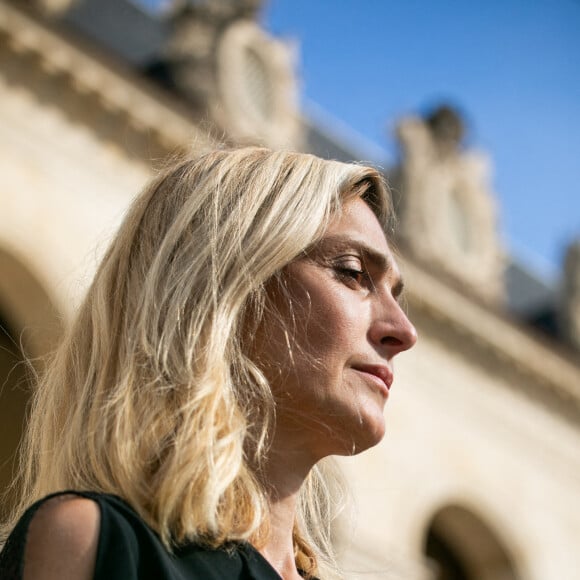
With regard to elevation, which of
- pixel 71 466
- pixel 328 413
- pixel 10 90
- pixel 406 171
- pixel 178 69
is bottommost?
pixel 71 466

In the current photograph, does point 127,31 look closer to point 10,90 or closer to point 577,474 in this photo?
point 10,90

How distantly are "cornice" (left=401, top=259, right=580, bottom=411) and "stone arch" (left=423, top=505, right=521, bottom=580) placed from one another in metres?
2.04

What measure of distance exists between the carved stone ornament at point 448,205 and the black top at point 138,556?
1227cm

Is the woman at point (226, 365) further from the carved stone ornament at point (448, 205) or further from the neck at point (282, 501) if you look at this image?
the carved stone ornament at point (448, 205)

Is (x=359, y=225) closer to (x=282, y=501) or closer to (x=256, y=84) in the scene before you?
(x=282, y=501)

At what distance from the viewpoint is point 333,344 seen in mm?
2242

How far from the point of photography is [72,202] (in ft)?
35.1

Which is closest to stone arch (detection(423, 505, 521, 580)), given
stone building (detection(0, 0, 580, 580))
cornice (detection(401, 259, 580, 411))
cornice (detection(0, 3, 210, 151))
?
stone building (detection(0, 0, 580, 580))

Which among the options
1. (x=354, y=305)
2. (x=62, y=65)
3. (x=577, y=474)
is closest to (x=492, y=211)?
(x=577, y=474)

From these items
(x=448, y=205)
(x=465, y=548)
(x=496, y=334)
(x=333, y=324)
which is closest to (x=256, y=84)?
(x=448, y=205)

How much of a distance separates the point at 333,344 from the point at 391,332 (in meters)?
0.13

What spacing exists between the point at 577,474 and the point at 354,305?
13.7 meters

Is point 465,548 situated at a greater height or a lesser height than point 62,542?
greater

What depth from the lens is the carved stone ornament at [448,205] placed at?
1485 cm
